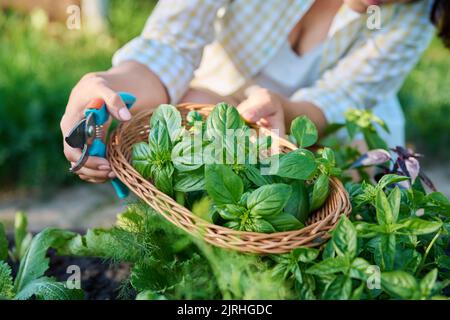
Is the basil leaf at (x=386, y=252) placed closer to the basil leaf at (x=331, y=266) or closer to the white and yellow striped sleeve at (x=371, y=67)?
the basil leaf at (x=331, y=266)

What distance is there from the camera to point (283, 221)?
859 mm

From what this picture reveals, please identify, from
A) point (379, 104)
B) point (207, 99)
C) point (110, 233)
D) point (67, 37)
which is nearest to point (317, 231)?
point (110, 233)

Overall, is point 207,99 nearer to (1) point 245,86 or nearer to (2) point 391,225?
(1) point 245,86

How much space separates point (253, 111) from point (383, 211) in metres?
0.38

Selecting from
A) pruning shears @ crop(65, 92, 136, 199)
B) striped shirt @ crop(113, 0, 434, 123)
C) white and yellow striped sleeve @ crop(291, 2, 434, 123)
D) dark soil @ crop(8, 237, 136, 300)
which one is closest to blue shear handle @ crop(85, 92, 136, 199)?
pruning shears @ crop(65, 92, 136, 199)

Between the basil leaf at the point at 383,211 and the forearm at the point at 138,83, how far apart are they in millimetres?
619

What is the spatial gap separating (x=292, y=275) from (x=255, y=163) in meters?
0.19

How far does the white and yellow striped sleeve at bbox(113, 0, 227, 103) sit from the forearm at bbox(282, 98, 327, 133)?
10.8 inches

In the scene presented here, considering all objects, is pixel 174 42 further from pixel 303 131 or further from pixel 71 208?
pixel 71 208

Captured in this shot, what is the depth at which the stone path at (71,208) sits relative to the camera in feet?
7.25

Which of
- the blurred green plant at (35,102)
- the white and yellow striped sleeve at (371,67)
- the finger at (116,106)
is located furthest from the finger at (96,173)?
the blurred green plant at (35,102)

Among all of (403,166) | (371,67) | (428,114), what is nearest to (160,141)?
(403,166)

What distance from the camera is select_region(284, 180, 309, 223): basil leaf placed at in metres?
0.91
